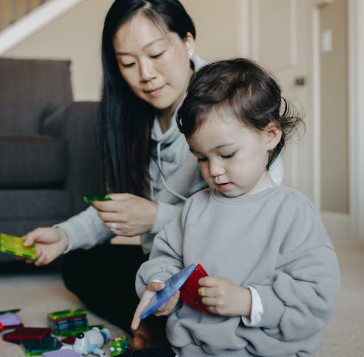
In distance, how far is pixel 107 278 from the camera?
1223 mm

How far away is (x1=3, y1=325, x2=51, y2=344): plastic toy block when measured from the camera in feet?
3.60

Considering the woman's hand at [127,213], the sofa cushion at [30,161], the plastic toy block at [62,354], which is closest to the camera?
the plastic toy block at [62,354]

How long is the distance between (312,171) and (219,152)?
2294mm

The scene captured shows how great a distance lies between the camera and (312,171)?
9.68ft

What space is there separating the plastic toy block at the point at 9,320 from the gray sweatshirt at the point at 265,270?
553 millimetres

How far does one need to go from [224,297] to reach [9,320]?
2.40 ft

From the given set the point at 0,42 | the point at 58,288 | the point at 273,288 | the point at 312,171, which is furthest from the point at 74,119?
the point at 0,42

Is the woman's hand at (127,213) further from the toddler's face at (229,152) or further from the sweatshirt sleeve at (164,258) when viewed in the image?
the toddler's face at (229,152)

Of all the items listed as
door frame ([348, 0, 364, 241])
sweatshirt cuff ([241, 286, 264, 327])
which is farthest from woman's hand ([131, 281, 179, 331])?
door frame ([348, 0, 364, 241])

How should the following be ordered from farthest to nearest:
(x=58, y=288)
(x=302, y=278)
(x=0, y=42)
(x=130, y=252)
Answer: (x=0, y=42)
(x=58, y=288)
(x=130, y=252)
(x=302, y=278)

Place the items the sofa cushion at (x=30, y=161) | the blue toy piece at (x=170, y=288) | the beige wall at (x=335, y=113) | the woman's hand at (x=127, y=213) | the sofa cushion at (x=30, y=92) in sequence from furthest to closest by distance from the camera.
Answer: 1. the beige wall at (x=335, y=113)
2. the sofa cushion at (x=30, y=92)
3. the sofa cushion at (x=30, y=161)
4. the woman's hand at (x=127, y=213)
5. the blue toy piece at (x=170, y=288)

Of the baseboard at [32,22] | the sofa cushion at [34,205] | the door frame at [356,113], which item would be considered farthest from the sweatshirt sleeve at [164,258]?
the baseboard at [32,22]

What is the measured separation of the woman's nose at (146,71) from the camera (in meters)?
1.11

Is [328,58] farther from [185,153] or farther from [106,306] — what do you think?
[106,306]
